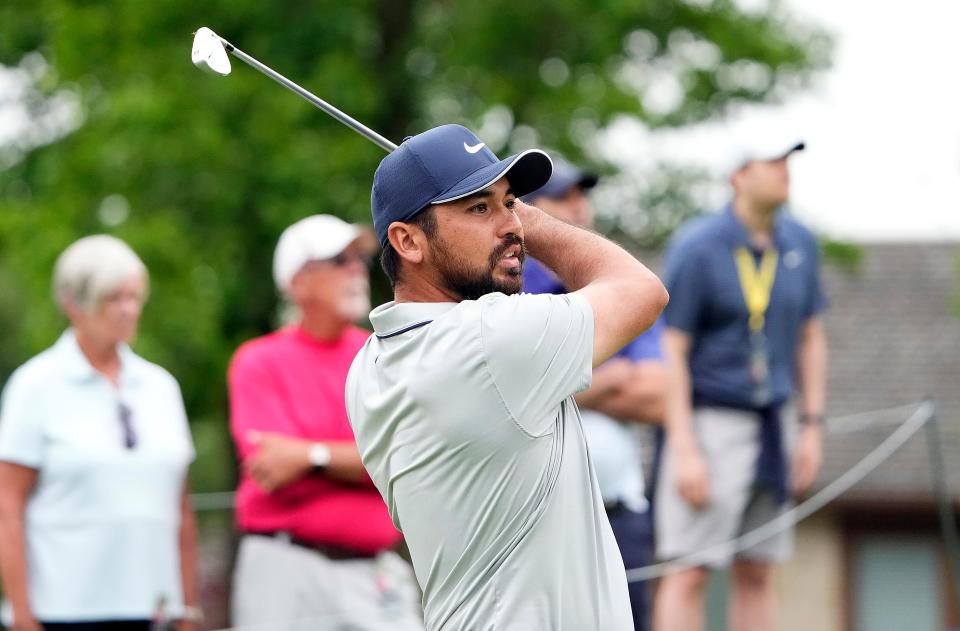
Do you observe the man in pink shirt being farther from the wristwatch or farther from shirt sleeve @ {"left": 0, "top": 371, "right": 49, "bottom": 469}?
shirt sleeve @ {"left": 0, "top": 371, "right": 49, "bottom": 469}

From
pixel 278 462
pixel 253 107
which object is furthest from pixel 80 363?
pixel 253 107

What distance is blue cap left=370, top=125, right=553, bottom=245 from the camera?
122 inches

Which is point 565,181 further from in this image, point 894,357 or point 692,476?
point 894,357

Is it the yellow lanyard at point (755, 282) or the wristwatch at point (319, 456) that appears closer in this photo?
the wristwatch at point (319, 456)

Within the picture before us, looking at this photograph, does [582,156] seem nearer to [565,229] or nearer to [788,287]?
[788,287]

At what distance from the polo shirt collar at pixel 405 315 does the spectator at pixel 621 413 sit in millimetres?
2008

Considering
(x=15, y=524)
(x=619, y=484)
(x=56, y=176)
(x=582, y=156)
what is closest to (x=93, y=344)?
(x=15, y=524)

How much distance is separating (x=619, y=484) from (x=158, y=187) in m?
9.21

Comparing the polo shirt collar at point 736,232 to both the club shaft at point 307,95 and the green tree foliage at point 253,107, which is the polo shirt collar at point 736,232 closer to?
the club shaft at point 307,95

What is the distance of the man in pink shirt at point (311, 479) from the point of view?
17.1 ft

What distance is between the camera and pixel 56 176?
14055 millimetres

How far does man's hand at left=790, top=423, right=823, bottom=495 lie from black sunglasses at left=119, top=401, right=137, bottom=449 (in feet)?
8.16

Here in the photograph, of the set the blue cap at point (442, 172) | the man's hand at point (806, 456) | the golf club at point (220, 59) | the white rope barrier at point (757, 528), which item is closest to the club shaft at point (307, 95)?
the golf club at point (220, 59)

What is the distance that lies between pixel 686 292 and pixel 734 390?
0.40 m
